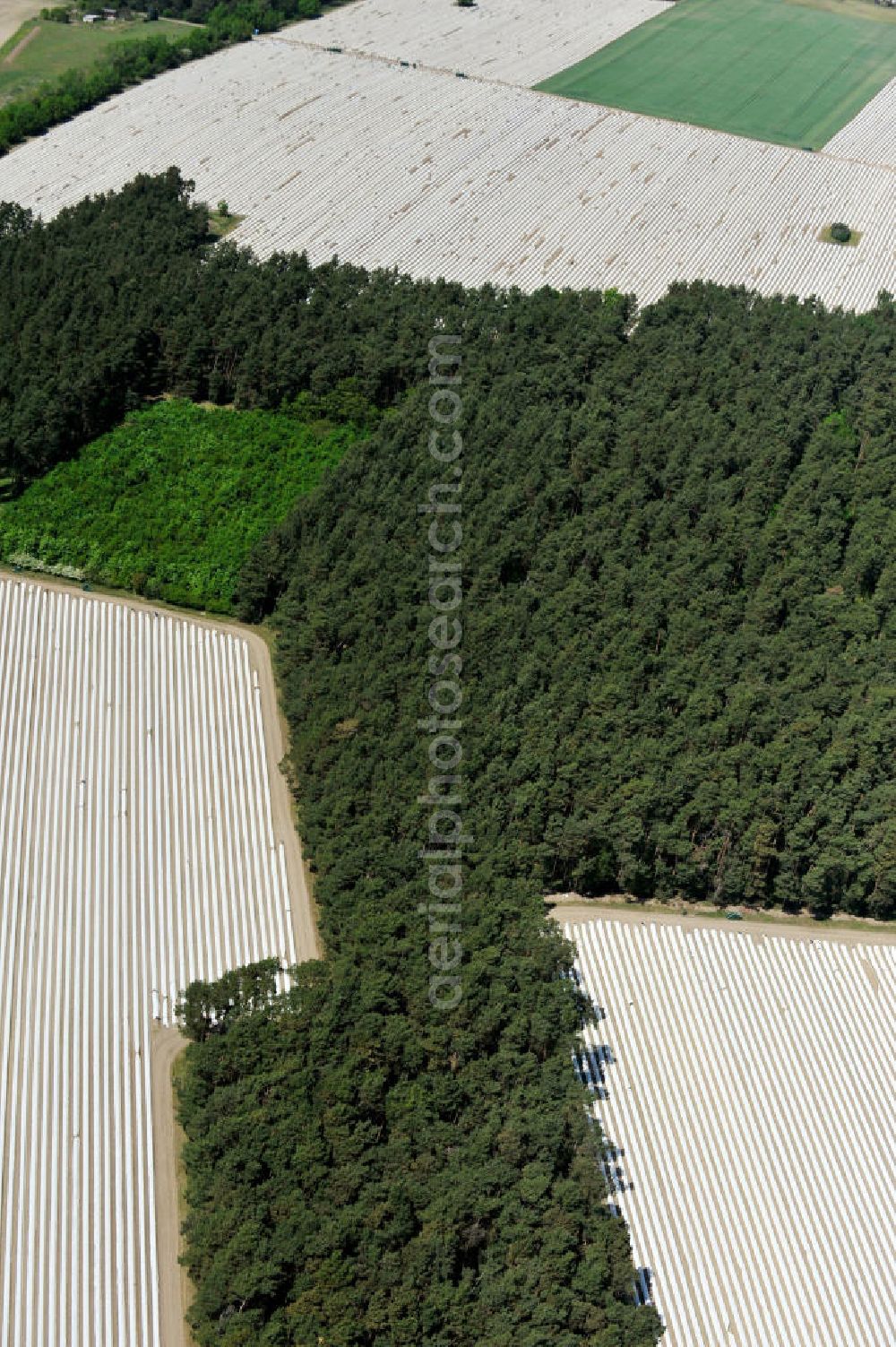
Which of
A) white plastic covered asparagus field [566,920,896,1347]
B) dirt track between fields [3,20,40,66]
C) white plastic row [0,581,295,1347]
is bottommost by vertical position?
white plastic covered asparagus field [566,920,896,1347]

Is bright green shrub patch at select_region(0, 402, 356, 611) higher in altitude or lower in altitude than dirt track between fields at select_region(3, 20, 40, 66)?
lower

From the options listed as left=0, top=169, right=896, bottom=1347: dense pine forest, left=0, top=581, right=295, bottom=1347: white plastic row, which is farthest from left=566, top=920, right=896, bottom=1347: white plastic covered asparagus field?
left=0, top=581, right=295, bottom=1347: white plastic row

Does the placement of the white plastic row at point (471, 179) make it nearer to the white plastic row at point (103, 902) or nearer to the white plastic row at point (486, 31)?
the white plastic row at point (486, 31)

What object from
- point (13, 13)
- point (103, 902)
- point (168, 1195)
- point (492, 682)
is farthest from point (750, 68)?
point (168, 1195)

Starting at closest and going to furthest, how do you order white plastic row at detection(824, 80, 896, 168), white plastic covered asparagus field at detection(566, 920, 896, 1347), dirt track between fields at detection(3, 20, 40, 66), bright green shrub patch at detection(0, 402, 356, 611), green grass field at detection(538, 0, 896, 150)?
white plastic covered asparagus field at detection(566, 920, 896, 1347)
bright green shrub patch at detection(0, 402, 356, 611)
white plastic row at detection(824, 80, 896, 168)
dirt track between fields at detection(3, 20, 40, 66)
green grass field at detection(538, 0, 896, 150)

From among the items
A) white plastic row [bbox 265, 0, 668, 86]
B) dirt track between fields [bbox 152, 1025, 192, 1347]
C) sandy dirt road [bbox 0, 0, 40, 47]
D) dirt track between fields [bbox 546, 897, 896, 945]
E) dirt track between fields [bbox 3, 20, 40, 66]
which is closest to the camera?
dirt track between fields [bbox 152, 1025, 192, 1347]

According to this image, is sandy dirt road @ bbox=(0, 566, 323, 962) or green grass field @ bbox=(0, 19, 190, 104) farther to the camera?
green grass field @ bbox=(0, 19, 190, 104)

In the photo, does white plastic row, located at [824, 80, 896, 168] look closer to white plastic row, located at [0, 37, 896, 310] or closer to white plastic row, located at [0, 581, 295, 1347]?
white plastic row, located at [0, 37, 896, 310]
